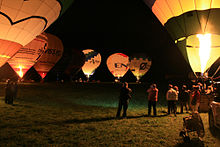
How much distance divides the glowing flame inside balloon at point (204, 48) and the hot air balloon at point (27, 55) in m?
16.1

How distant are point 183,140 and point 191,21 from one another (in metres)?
4.31

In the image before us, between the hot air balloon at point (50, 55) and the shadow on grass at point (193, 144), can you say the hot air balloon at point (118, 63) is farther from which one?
the shadow on grass at point (193, 144)

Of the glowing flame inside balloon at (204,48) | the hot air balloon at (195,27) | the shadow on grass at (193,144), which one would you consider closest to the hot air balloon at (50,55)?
the hot air balloon at (195,27)

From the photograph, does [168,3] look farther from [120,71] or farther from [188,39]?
[120,71]

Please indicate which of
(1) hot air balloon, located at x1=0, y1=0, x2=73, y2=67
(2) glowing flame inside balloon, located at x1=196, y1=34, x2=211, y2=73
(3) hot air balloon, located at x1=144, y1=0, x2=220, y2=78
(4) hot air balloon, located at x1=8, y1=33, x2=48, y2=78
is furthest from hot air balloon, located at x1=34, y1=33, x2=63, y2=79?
(2) glowing flame inside balloon, located at x1=196, y1=34, x2=211, y2=73

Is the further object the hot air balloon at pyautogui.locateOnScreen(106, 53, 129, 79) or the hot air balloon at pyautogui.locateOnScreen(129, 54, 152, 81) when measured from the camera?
the hot air balloon at pyautogui.locateOnScreen(106, 53, 129, 79)

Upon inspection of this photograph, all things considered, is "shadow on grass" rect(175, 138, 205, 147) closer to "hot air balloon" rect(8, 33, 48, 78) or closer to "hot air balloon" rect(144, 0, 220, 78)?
"hot air balloon" rect(144, 0, 220, 78)

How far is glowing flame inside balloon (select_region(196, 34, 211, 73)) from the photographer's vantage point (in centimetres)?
682

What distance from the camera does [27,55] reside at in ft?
61.4

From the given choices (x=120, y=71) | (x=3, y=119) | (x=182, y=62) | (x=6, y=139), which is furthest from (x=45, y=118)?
(x=182, y=62)

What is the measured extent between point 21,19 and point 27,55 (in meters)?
11.3

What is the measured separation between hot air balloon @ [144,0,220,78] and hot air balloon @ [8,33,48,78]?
48.2 feet

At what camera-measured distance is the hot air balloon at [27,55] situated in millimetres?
18438

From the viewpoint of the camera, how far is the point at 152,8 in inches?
311
